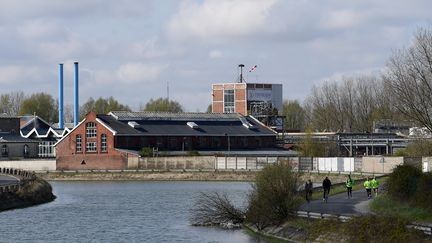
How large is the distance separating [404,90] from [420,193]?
25137 millimetres

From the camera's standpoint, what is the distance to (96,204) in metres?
73.7

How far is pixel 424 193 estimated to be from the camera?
45.4 metres

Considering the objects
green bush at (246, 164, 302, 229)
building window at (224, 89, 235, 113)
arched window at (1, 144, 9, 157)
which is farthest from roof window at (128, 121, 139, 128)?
green bush at (246, 164, 302, 229)

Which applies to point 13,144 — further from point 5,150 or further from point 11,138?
point 11,138

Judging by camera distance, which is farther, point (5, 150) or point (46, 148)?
point (46, 148)

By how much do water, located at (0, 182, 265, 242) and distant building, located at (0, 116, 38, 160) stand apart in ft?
161

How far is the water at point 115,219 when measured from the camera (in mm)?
49519

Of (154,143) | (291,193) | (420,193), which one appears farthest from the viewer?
(154,143)

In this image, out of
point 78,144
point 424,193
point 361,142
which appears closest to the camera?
point 424,193

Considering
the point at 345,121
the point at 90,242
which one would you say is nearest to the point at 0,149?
the point at 345,121

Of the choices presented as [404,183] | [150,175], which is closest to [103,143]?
[150,175]

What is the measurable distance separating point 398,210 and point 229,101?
390 feet

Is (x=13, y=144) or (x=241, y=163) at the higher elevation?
(x=13, y=144)

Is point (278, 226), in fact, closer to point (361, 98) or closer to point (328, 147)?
point (328, 147)
